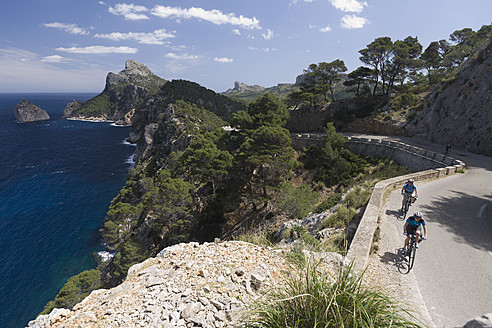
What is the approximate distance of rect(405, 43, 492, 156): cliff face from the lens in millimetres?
23875

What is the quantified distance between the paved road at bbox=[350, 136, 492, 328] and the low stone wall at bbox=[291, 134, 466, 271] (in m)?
0.93

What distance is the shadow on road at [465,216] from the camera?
8.95 metres

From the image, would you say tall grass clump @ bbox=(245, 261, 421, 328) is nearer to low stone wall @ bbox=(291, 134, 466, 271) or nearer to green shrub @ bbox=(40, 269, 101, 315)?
low stone wall @ bbox=(291, 134, 466, 271)

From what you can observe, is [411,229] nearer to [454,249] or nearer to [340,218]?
[454,249]

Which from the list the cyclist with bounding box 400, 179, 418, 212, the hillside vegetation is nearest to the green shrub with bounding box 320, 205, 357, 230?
the hillside vegetation

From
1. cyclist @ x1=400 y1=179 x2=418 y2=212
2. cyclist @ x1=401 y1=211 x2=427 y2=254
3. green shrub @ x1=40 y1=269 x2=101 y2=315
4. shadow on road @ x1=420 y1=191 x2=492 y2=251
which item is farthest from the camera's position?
green shrub @ x1=40 y1=269 x2=101 y2=315

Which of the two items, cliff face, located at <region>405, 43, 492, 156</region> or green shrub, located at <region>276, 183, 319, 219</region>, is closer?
green shrub, located at <region>276, 183, 319, 219</region>

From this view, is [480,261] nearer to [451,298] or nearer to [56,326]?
[451,298]

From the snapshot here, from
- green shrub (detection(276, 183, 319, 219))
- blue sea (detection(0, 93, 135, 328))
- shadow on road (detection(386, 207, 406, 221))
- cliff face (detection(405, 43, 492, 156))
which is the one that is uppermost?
cliff face (detection(405, 43, 492, 156))

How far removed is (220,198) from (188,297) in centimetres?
2381

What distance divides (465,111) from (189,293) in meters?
35.9

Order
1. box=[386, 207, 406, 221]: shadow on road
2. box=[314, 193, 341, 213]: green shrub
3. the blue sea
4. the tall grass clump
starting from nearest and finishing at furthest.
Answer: the tall grass clump, box=[386, 207, 406, 221]: shadow on road, box=[314, 193, 341, 213]: green shrub, the blue sea

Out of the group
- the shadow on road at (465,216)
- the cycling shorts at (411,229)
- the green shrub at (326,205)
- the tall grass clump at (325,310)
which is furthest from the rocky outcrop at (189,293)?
the green shrub at (326,205)

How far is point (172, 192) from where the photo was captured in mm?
26234
